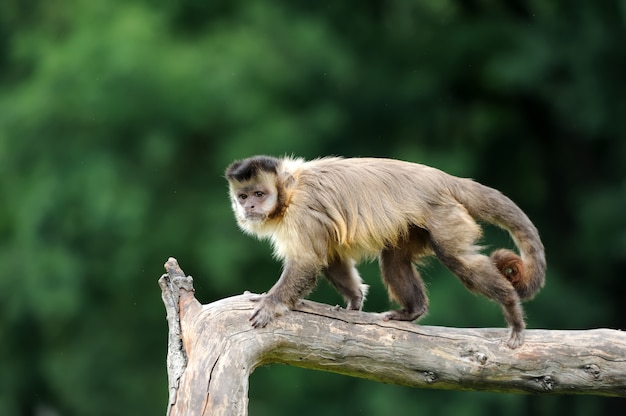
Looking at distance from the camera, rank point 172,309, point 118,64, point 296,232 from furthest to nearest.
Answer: point 118,64 < point 296,232 < point 172,309

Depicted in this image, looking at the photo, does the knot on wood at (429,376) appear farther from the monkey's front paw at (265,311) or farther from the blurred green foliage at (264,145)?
the blurred green foliage at (264,145)

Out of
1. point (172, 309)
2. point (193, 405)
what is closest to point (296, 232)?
point (172, 309)

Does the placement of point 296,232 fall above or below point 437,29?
below

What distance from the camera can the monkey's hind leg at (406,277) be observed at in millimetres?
7980

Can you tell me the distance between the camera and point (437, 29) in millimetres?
17172

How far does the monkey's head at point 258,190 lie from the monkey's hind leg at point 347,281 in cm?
64

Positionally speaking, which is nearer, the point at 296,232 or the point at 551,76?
the point at 296,232

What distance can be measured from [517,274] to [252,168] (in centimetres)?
213

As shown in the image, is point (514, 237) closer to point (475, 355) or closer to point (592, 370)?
point (475, 355)

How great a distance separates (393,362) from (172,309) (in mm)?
1575

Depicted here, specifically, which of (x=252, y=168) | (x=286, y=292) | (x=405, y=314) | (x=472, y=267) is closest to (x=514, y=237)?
(x=472, y=267)

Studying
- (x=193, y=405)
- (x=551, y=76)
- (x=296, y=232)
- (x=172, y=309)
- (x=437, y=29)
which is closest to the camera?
(x=193, y=405)

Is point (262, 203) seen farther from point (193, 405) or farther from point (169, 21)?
point (169, 21)

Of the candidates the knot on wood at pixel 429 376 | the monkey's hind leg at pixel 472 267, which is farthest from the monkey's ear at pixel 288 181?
the knot on wood at pixel 429 376
